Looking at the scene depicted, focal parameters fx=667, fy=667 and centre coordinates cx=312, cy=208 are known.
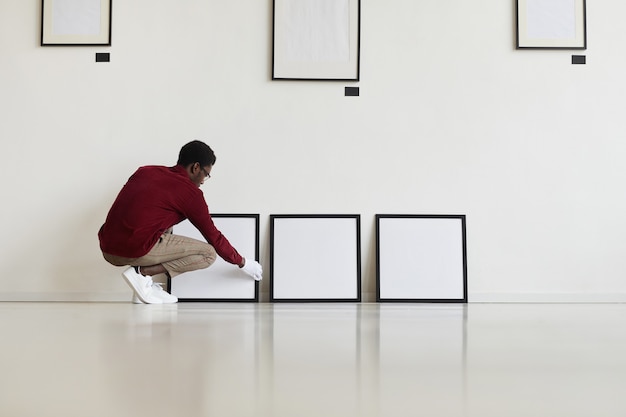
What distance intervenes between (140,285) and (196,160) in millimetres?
888

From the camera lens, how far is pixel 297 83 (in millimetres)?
4859

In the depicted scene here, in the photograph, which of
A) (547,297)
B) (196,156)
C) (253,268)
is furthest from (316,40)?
(547,297)

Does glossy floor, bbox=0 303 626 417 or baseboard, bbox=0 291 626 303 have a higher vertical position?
glossy floor, bbox=0 303 626 417

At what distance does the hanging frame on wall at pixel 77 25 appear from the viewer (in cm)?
486

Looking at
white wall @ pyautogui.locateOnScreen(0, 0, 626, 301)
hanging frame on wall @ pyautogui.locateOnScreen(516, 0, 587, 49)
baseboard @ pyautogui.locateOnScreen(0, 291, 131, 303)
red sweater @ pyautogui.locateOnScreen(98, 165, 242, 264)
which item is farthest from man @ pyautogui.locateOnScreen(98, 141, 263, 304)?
hanging frame on wall @ pyautogui.locateOnScreen(516, 0, 587, 49)

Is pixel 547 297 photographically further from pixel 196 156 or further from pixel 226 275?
pixel 196 156

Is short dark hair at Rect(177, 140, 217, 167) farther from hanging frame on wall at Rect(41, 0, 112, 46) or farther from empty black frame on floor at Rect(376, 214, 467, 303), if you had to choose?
empty black frame on floor at Rect(376, 214, 467, 303)

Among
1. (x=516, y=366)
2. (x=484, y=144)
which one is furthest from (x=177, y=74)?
(x=516, y=366)

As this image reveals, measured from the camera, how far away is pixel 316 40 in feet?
15.9

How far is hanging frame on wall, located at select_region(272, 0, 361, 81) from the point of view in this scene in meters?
4.84

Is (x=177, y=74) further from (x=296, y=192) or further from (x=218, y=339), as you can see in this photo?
(x=218, y=339)

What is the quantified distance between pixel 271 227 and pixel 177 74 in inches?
51.8

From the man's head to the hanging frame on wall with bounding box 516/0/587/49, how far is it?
2.40 meters

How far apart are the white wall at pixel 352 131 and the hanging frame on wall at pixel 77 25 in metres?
0.07
